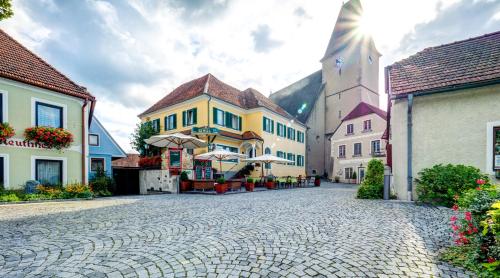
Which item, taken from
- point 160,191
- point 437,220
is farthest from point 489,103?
point 160,191

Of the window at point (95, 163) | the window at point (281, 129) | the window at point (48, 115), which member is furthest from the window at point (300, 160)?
the window at point (48, 115)

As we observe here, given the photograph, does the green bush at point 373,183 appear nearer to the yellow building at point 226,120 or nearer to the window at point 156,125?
the yellow building at point 226,120

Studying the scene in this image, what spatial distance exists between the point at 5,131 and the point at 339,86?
35.9 meters

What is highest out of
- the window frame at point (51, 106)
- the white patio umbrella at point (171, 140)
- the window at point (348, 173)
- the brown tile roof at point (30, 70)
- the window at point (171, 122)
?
the brown tile roof at point (30, 70)

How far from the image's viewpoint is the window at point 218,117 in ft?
70.2

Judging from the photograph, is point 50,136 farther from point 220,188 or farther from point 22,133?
point 220,188

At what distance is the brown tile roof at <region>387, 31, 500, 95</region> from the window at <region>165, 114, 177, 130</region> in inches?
727

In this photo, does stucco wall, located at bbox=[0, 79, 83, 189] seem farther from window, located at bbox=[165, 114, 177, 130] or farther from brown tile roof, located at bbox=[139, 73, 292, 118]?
window, located at bbox=[165, 114, 177, 130]

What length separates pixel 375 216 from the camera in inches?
251

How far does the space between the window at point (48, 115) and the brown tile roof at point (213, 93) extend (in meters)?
10.5

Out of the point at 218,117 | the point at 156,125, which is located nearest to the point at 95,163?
the point at 156,125

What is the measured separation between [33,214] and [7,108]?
21.4ft

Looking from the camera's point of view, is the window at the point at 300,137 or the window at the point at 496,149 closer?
the window at the point at 496,149

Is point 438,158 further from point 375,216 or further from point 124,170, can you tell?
point 124,170
